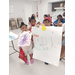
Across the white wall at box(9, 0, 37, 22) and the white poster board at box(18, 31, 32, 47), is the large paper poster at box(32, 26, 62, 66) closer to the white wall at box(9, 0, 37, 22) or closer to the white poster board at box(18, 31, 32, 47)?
the white poster board at box(18, 31, 32, 47)

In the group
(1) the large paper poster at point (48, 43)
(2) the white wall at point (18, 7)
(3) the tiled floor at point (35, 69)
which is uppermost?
(2) the white wall at point (18, 7)

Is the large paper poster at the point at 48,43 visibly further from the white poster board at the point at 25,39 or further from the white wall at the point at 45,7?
the white wall at the point at 45,7

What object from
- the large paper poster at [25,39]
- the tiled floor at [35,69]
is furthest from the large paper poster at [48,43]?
the tiled floor at [35,69]

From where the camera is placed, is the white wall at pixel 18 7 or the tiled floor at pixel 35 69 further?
the white wall at pixel 18 7

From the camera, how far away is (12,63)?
5.38 feet

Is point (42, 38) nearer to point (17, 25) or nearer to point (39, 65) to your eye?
point (39, 65)

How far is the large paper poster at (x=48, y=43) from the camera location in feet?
3.21

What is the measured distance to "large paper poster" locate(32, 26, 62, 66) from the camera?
978 millimetres

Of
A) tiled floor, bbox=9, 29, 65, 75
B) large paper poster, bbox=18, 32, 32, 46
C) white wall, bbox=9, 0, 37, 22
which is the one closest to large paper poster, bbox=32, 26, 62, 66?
large paper poster, bbox=18, 32, 32, 46

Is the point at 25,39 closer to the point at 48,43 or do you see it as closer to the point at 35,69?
the point at 48,43

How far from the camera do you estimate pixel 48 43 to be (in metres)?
1.08

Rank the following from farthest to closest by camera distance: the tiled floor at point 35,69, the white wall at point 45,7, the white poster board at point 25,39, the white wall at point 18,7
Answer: the white wall at point 45,7, the white wall at point 18,7, the tiled floor at point 35,69, the white poster board at point 25,39
